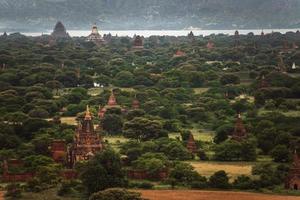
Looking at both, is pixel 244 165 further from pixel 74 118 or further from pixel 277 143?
pixel 74 118

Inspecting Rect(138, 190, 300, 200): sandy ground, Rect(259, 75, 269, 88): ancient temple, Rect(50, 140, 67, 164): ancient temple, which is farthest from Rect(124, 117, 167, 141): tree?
Rect(259, 75, 269, 88): ancient temple

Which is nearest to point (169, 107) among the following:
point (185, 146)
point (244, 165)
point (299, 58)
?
point (185, 146)

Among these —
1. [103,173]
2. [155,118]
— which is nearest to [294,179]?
[103,173]

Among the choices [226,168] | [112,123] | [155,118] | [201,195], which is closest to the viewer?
[201,195]

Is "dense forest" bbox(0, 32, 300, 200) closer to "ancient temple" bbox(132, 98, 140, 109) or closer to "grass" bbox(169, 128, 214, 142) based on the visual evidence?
"grass" bbox(169, 128, 214, 142)

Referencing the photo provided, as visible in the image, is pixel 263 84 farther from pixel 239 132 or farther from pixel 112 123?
pixel 239 132

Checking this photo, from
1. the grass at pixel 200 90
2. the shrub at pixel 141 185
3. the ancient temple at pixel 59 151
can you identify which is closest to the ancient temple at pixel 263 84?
the grass at pixel 200 90
